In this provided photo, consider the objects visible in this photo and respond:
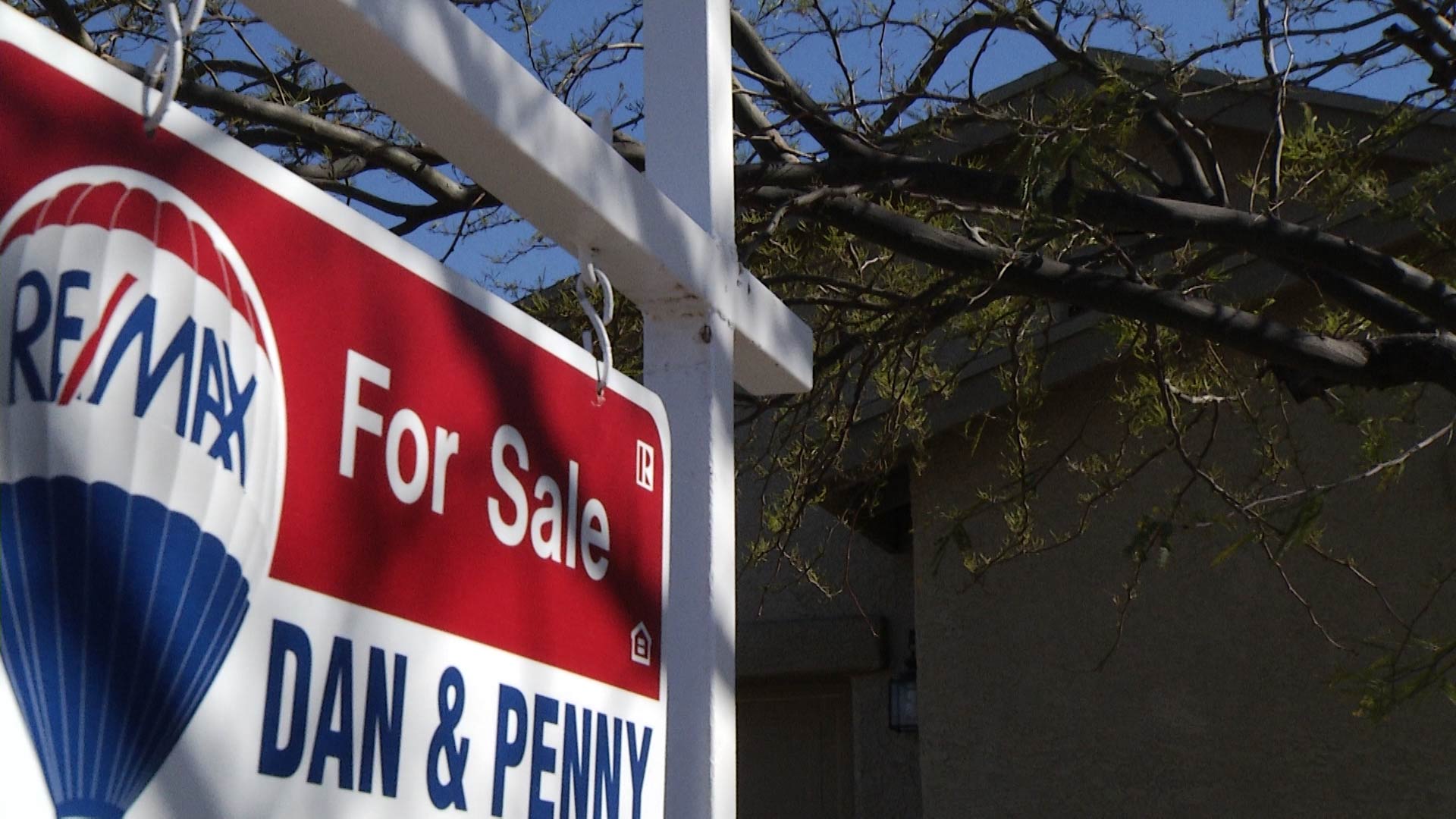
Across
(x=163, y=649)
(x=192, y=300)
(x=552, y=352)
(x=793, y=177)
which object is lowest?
(x=163, y=649)

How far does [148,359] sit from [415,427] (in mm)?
288

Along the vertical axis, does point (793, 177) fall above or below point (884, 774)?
above

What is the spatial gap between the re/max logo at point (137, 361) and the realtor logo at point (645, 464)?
0.58m

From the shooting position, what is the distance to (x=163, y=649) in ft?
3.23

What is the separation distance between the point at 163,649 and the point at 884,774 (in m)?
8.47

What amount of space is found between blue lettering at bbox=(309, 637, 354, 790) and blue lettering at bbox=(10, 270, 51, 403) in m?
0.30

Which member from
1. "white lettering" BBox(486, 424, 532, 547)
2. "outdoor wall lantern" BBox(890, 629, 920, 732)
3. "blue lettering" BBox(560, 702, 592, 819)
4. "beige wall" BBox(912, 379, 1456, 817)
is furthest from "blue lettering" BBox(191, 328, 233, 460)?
"outdoor wall lantern" BBox(890, 629, 920, 732)

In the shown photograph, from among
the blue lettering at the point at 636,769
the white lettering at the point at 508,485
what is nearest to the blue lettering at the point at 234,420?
the white lettering at the point at 508,485

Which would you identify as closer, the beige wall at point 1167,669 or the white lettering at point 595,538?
the white lettering at point 595,538

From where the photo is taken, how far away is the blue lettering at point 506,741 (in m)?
1.29

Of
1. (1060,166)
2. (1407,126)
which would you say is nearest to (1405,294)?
(1407,126)

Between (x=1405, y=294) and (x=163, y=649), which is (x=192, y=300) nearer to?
(x=163, y=649)

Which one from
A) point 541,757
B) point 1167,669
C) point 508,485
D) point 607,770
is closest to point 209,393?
point 508,485

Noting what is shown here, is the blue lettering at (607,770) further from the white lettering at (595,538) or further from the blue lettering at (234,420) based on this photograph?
the blue lettering at (234,420)
